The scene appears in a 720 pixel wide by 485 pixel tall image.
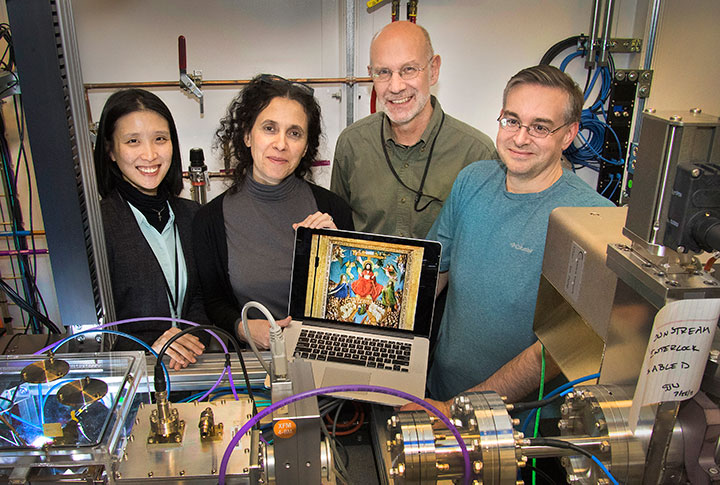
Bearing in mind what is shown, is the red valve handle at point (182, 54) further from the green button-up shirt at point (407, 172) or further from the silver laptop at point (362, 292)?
the silver laptop at point (362, 292)

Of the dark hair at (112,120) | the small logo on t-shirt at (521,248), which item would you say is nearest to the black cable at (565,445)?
the small logo on t-shirt at (521,248)

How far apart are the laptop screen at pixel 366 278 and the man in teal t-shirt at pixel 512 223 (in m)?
0.10

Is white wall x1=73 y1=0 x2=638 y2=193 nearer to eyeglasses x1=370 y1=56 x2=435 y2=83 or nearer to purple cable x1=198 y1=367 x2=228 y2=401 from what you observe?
eyeglasses x1=370 y1=56 x2=435 y2=83

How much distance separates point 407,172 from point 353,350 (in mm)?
721

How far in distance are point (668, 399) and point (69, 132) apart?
0.99 m

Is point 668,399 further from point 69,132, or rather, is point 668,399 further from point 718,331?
point 69,132

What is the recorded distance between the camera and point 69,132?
3.13 feet

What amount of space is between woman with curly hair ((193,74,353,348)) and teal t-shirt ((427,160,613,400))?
0.37 metres

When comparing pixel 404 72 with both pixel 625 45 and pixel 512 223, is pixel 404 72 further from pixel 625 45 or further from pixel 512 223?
pixel 625 45

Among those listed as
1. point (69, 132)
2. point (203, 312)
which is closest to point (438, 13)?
point (203, 312)

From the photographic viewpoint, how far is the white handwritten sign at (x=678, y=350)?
1.68 feet

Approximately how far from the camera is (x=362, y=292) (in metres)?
1.46

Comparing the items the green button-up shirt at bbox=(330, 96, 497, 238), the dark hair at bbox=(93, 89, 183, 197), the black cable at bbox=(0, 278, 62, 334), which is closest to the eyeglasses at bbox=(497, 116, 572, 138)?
the green button-up shirt at bbox=(330, 96, 497, 238)

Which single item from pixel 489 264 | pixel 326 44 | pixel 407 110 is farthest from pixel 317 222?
pixel 326 44
